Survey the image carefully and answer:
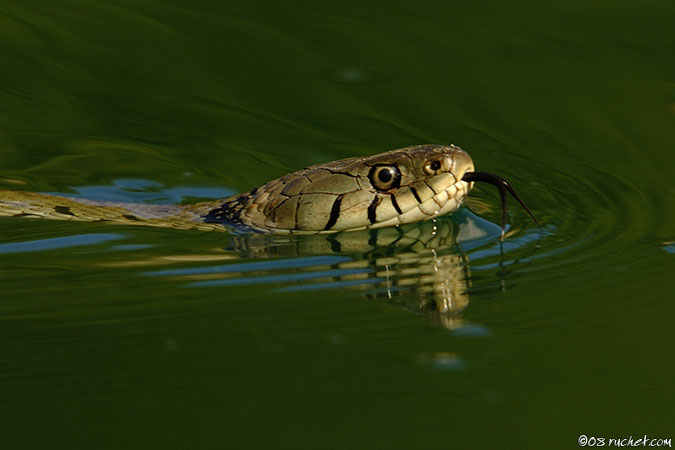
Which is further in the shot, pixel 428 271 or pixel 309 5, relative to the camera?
pixel 309 5

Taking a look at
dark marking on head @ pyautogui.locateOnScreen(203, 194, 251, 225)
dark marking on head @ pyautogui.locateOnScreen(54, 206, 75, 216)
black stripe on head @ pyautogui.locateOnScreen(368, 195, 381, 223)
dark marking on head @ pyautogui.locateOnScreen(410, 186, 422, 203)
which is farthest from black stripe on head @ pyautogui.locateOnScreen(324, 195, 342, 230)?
dark marking on head @ pyautogui.locateOnScreen(54, 206, 75, 216)

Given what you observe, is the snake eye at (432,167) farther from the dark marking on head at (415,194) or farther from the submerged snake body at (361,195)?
the dark marking on head at (415,194)

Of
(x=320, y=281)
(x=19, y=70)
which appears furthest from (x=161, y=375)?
(x=19, y=70)

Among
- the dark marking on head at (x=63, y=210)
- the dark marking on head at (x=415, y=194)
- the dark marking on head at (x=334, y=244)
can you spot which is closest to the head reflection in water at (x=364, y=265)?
the dark marking on head at (x=334, y=244)

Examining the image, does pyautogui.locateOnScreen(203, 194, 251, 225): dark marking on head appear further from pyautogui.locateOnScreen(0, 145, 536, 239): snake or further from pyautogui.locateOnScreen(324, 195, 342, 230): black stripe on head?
pyautogui.locateOnScreen(324, 195, 342, 230): black stripe on head

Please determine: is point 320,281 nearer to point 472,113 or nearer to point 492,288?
point 492,288

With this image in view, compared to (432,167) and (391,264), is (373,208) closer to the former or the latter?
(432,167)
